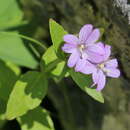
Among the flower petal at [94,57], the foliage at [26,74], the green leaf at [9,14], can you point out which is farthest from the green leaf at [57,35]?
the green leaf at [9,14]

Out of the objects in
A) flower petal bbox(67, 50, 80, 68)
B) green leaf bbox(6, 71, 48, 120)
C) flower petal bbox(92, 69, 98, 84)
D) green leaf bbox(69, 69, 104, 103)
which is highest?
flower petal bbox(67, 50, 80, 68)

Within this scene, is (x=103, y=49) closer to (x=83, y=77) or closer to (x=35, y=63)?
(x=83, y=77)

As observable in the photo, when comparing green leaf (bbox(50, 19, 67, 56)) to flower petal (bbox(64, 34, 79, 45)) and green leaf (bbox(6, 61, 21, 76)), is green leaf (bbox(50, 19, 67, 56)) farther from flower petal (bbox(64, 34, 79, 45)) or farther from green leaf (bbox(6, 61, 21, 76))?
green leaf (bbox(6, 61, 21, 76))

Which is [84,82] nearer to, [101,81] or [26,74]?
[101,81]

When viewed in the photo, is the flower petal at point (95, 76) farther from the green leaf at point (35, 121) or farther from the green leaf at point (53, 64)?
the green leaf at point (35, 121)

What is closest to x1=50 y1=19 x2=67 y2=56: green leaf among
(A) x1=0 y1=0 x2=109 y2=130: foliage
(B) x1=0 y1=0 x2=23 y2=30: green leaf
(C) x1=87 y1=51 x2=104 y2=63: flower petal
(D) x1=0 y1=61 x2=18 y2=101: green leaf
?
(A) x1=0 y1=0 x2=109 y2=130: foliage

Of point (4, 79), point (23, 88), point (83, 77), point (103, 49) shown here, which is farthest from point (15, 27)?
point (103, 49)

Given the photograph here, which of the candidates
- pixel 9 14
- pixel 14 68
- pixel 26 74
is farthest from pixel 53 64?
pixel 9 14
